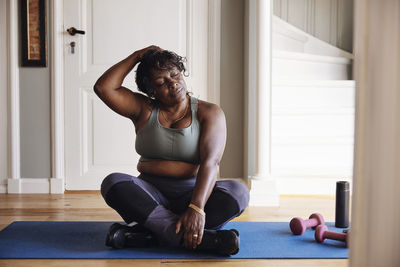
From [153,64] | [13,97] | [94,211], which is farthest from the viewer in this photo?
[13,97]

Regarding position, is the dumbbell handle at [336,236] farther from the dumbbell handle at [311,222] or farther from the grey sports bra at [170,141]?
the grey sports bra at [170,141]

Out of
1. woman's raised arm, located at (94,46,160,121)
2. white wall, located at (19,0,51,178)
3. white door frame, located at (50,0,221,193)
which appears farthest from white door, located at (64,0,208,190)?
woman's raised arm, located at (94,46,160,121)

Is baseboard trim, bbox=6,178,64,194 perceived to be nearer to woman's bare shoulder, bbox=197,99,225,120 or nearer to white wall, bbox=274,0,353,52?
woman's bare shoulder, bbox=197,99,225,120

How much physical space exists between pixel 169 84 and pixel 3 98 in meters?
1.92

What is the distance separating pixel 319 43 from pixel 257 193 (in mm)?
1686

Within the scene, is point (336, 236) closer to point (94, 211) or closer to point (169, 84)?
point (169, 84)

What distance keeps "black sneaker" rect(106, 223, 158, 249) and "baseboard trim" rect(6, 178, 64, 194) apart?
1.58 m

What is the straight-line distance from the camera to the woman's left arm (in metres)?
1.79

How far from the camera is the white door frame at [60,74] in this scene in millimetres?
3375

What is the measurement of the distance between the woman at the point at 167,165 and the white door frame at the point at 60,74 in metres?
1.41

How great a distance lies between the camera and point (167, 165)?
2.06m

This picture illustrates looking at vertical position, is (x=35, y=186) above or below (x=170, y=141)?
below

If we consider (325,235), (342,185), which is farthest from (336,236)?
(342,185)

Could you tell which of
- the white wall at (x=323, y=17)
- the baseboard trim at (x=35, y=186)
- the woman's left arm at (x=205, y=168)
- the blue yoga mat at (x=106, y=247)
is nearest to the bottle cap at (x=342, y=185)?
the blue yoga mat at (x=106, y=247)
